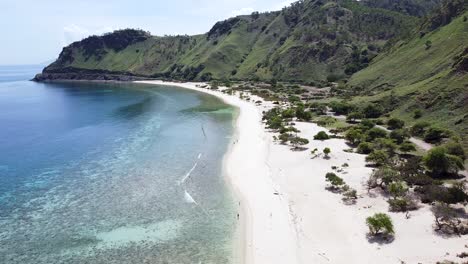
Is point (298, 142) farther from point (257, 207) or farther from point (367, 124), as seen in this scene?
point (257, 207)

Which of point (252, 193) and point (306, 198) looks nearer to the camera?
point (306, 198)

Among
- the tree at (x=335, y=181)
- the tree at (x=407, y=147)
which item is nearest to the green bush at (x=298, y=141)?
the tree at (x=407, y=147)

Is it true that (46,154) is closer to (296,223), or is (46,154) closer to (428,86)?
(296,223)

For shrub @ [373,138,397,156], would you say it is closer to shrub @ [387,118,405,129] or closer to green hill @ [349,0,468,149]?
green hill @ [349,0,468,149]

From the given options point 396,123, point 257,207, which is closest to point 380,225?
point 257,207

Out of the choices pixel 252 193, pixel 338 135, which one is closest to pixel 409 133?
pixel 338 135

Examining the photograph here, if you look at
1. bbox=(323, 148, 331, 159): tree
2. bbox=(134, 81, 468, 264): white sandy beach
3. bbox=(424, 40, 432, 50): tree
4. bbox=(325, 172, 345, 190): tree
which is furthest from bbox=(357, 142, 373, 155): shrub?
bbox=(424, 40, 432, 50): tree
